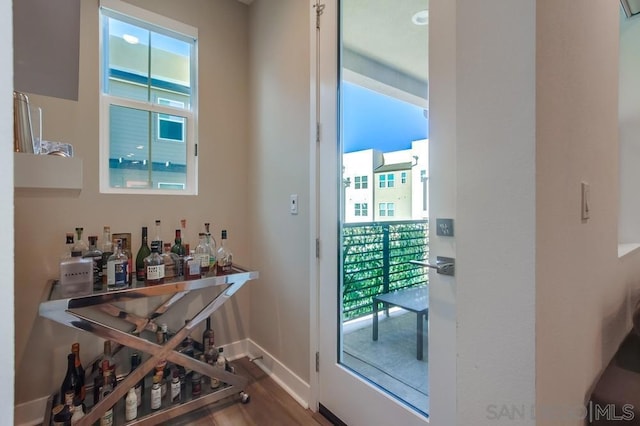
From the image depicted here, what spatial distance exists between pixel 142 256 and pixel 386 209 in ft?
5.03

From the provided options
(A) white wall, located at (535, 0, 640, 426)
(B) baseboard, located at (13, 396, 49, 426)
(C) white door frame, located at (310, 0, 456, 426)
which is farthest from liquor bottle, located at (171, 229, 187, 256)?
(A) white wall, located at (535, 0, 640, 426)

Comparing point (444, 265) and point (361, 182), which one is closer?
point (444, 265)

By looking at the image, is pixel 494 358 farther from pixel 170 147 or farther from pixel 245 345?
pixel 170 147

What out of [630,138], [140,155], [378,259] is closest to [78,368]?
[140,155]

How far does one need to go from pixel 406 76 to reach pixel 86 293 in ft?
6.00

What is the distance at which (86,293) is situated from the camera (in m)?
1.43

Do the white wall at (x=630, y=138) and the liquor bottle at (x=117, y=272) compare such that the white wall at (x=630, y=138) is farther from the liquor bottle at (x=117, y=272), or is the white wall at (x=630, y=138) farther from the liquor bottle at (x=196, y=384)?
the liquor bottle at (x=117, y=272)

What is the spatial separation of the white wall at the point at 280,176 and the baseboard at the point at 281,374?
0.12 feet

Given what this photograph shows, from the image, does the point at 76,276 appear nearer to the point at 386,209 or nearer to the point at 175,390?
the point at 175,390

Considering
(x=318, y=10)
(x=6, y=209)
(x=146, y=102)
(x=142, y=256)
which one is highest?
(x=318, y=10)

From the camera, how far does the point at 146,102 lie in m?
2.09

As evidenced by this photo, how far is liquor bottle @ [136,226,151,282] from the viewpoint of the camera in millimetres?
1729

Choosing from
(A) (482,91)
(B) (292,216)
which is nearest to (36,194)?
(B) (292,216)

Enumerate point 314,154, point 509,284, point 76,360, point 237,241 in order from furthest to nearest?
1. point 237,241
2. point 314,154
3. point 76,360
4. point 509,284
